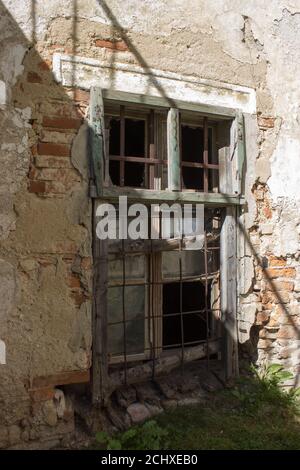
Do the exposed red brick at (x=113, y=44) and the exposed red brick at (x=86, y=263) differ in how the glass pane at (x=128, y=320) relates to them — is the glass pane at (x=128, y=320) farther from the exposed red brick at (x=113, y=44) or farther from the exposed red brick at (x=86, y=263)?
the exposed red brick at (x=113, y=44)

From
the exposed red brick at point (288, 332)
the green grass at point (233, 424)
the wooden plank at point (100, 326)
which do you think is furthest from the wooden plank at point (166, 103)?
the green grass at point (233, 424)

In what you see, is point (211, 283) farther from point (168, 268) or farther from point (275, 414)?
point (275, 414)

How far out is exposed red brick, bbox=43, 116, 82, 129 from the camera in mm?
2941

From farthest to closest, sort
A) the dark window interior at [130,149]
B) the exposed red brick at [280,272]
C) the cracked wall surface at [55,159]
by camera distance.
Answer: the exposed red brick at [280,272]
the dark window interior at [130,149]
the cracked wall surface at [55,159]

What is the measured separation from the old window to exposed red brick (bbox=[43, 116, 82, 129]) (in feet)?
0.40

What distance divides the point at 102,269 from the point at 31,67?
1.58 m

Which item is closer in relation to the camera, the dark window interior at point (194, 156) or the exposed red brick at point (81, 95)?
the exposed red brick at point (81, 95)

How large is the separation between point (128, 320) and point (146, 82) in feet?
6.53

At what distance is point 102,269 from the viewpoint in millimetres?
3107

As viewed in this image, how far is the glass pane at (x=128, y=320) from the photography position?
11.0 feet

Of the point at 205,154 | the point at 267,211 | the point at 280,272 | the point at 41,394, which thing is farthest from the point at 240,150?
the point at 41,394

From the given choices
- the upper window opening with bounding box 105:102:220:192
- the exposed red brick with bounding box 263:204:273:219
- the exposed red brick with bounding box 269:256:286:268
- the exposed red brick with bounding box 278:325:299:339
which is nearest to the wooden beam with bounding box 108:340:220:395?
the exposed red brick with bounding box 278:325:299:339

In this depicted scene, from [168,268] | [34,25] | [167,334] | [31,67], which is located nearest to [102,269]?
[168,268]

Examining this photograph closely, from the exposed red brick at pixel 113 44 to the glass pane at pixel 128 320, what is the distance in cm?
195
